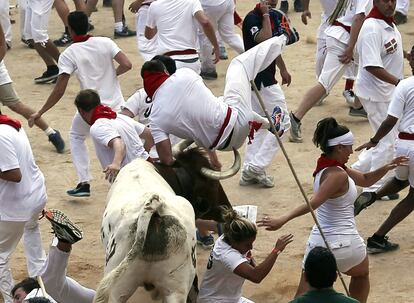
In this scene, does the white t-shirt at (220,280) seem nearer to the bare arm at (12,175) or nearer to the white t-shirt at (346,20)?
the bare arm at (12,175)

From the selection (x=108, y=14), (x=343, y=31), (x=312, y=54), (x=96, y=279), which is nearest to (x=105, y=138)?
(x=96, y=279)

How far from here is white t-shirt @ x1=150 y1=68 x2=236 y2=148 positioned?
1033 cm

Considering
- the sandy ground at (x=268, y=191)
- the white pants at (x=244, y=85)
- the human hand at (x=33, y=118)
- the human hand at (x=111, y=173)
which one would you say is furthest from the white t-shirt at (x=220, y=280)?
the human hand at (x=33, y=118)

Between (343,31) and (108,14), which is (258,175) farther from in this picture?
(108,14)

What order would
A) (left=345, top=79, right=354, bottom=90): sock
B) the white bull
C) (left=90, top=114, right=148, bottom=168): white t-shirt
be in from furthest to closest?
(left=345, top=79, right=354, bottom=90): sock
(left=90, top=114, right=148, bottom=168): white t-shirt
the white bull

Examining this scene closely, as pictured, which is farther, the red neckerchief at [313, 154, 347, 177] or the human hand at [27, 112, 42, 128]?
the human hand at [27, 112, 42, 128]

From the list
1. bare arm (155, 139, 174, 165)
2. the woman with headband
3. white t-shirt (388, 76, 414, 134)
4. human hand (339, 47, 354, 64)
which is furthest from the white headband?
human hand (339, 47, 354, 64)

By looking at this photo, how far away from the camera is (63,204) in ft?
42.5

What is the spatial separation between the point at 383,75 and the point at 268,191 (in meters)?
1.86

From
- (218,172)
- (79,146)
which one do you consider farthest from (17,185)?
(79,146)

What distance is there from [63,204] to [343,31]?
4.05 meters

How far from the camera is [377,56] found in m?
12.5

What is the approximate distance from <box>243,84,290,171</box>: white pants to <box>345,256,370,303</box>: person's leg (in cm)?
354

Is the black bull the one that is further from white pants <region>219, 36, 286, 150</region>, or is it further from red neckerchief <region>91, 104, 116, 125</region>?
red neckerchief <region>91, 104, 116, 125</region>
